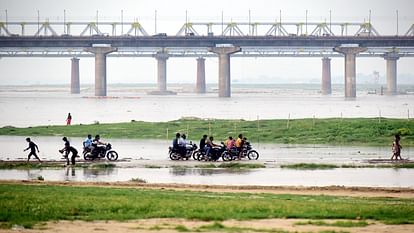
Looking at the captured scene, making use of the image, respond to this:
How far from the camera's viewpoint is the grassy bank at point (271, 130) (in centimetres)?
5716

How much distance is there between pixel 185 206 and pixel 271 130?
1611 inches

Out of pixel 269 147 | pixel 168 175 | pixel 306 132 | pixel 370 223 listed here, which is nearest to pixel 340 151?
pixel 269 147

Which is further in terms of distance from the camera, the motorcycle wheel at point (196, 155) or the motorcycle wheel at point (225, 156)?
the motorcycle wheel at point (196, 155)

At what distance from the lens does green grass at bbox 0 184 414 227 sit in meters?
20.6

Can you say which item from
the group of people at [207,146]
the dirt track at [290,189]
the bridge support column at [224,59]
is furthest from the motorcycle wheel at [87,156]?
the bridge support column at [224,59]

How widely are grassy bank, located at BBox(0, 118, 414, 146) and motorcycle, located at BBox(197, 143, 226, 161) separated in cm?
1451

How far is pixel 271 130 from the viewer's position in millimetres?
62969

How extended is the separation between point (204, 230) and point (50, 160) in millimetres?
24795

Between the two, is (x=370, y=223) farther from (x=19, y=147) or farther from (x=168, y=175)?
(x=19, y=147)

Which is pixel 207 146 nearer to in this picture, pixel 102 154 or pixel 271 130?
pixel 102 154

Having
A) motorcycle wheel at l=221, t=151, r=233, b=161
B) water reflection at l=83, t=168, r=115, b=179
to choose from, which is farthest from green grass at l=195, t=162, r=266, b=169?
water reflection at l=83, t=168, r=115, b=179

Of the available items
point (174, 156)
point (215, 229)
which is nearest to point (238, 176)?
point (174, 156)

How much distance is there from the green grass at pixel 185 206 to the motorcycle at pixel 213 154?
15.6 meters

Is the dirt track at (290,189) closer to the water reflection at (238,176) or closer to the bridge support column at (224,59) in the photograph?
the water reflection at (238,176)
